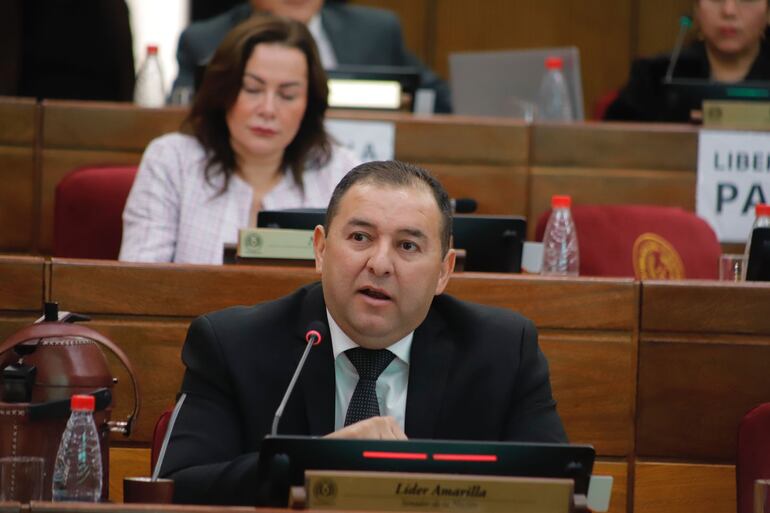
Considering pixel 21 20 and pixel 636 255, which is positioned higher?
pixel 21 20

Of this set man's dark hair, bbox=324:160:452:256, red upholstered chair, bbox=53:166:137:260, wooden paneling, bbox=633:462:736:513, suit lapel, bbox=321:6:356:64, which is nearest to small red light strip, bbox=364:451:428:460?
man's dark hair, bbox=324:160:452:256

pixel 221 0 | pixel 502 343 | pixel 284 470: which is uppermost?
pixel 221 0

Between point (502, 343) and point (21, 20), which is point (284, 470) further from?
point (21, 20)

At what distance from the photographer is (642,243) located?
176 inches

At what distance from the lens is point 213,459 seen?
2520 millimetres

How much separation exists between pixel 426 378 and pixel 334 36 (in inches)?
137

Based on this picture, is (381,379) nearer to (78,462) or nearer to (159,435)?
(159,435)

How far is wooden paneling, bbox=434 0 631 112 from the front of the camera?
8.02 meters

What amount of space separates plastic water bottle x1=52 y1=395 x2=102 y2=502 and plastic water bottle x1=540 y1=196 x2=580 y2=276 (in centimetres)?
204

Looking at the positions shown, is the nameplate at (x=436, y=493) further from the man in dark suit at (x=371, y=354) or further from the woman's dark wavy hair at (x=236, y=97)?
the woman's dark wavy hair at (x=236, y=97)

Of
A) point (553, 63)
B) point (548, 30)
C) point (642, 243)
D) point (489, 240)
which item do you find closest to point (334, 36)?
point (553, 63)

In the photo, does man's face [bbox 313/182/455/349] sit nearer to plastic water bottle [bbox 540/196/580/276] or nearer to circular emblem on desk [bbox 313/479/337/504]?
circular emblem on desk [bbox 313/479/337/504]

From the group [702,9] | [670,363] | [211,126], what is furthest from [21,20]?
[670,363]

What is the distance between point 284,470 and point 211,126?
99.8 inches
